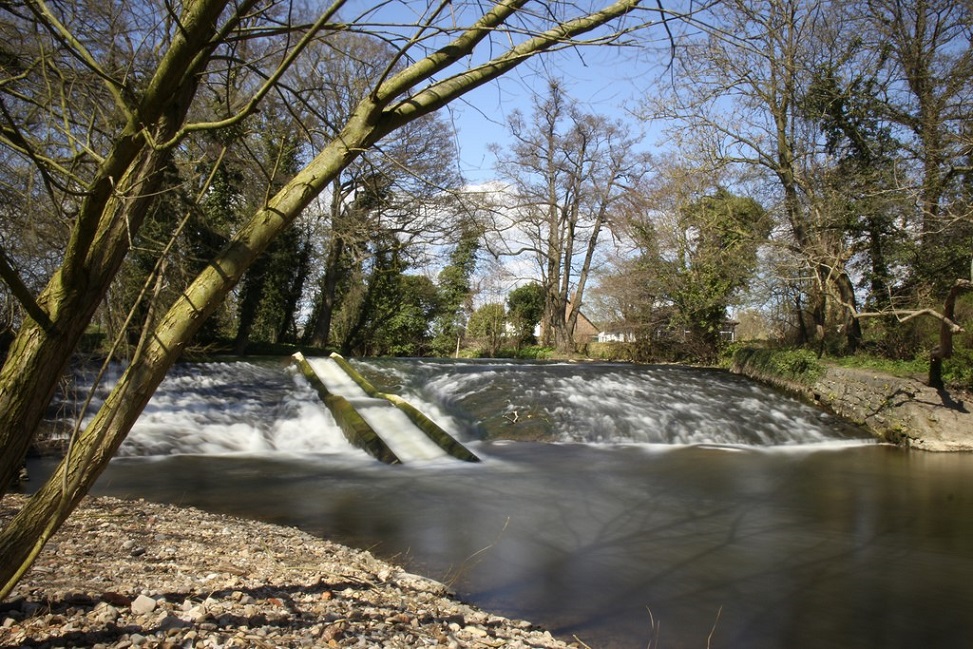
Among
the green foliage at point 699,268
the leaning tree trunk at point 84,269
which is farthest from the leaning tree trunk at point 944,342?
the leaning tree trunk at point 84,269

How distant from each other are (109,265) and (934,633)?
536cm

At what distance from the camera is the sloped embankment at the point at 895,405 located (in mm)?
12742

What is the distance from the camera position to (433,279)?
1289 inches

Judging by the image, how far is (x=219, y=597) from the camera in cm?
317

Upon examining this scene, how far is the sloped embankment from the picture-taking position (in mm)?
12742

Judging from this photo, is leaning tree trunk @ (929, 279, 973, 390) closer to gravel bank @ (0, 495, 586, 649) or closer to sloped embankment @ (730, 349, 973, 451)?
sloped embankment @ (730, 349, 973, 451)

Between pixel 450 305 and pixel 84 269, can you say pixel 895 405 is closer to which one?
pixel 84 269

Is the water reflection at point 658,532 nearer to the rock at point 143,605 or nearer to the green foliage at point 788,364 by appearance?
the rock at point 143,605

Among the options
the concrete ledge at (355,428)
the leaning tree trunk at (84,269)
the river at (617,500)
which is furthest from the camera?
the concrete ledge at (355,428)

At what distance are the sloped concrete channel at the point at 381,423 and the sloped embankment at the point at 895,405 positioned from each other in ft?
28.3

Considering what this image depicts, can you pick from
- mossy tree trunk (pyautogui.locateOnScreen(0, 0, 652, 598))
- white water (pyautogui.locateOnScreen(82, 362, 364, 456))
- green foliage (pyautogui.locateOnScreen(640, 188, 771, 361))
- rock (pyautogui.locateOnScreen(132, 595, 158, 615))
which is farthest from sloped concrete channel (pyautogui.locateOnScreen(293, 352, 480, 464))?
green foliage (pyautogui.locateOnScreen(640, 188, 771, 361))

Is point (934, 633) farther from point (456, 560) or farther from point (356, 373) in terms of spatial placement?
point (356, 373)

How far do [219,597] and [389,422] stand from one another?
8.66 m

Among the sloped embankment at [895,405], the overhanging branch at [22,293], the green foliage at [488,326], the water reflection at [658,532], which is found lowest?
the water reflection at [658,532]
